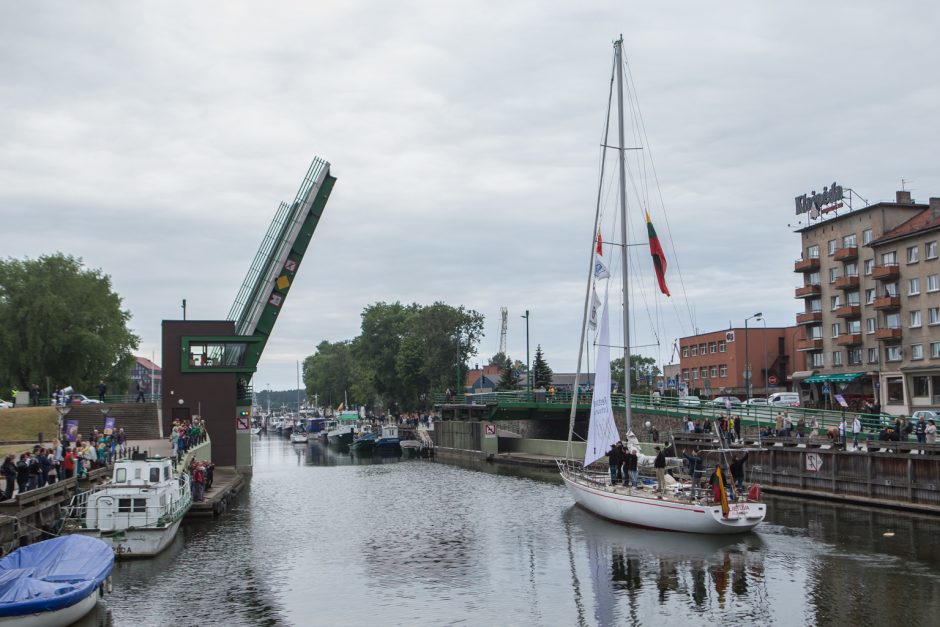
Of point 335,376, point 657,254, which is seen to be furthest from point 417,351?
point 657,254

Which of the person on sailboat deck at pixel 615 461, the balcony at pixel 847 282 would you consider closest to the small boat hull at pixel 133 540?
the person on sailboat deck at pixel 615 461

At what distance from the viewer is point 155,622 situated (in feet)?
64.7

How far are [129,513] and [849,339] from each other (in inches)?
2398

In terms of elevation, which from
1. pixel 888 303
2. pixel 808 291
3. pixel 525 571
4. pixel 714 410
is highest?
pixel 808 291

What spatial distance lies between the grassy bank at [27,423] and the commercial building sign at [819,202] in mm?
61558

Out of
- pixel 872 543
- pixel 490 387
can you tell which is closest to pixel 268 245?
pixel 872 543

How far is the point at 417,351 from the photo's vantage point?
116812 mm

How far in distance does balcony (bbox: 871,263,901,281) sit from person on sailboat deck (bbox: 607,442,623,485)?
41440mm

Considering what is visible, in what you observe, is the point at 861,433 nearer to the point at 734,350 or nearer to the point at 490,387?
the point at 734,350

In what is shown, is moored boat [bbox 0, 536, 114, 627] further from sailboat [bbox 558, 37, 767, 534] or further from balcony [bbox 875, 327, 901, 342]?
balcony [bbox 875, 327, 901, 342]

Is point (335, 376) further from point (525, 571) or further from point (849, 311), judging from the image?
point (525, 571)

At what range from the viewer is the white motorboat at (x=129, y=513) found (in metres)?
26.2

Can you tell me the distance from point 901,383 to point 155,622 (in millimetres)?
60239

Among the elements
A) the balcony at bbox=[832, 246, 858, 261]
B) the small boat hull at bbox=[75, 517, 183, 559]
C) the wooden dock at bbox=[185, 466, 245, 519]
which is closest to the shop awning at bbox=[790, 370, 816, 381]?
the balcony at bbox=[832, 246, 858, 261]
